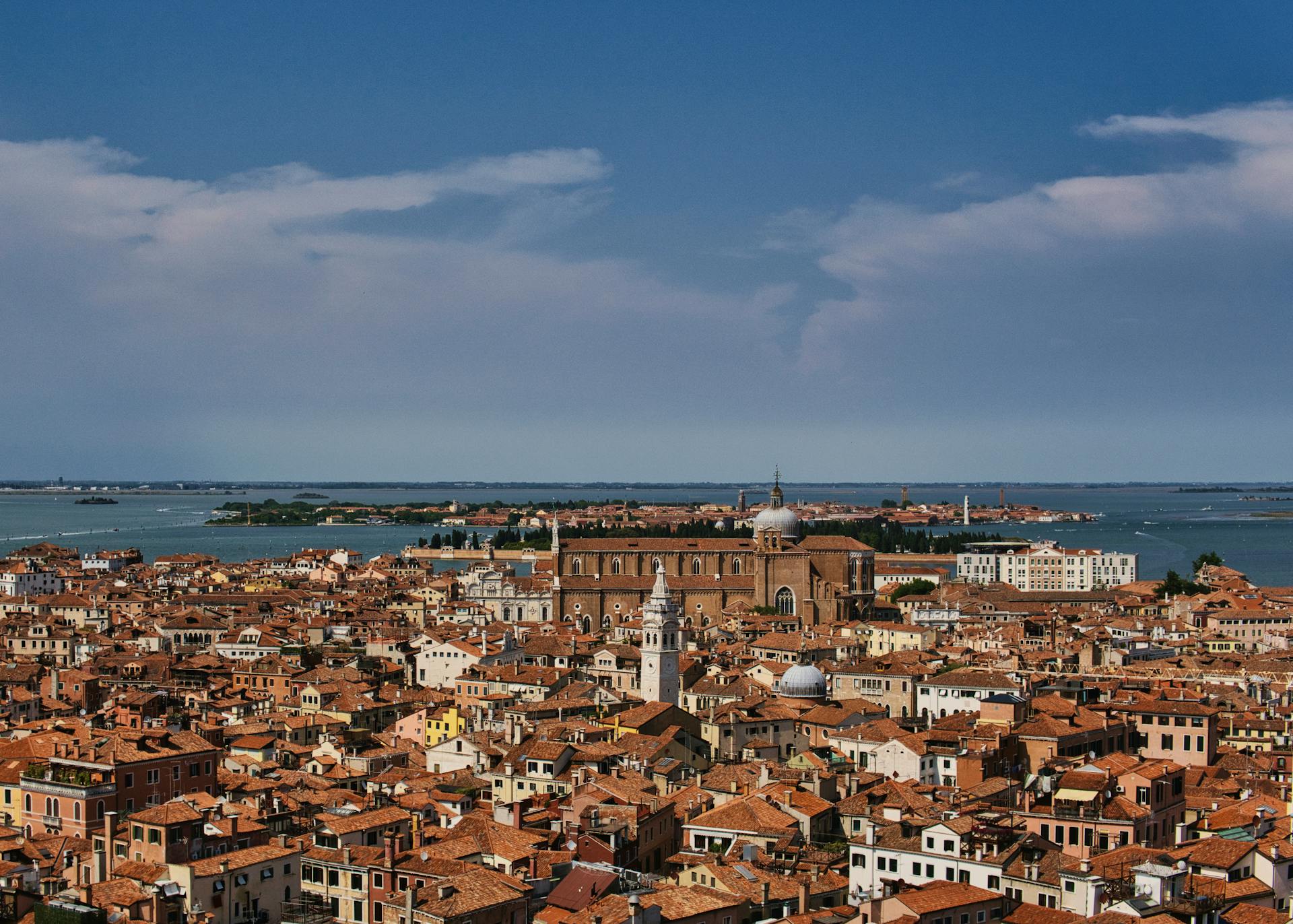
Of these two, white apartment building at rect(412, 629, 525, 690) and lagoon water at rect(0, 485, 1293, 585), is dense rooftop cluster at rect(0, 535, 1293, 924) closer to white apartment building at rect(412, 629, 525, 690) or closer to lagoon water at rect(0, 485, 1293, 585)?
white apartment building at rect(412, 629, 525, 690)

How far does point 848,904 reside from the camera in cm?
1413

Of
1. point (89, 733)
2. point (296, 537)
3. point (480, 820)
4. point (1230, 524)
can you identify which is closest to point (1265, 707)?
point (480, 820)

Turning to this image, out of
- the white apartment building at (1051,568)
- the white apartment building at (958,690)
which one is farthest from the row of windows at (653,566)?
the white apartment building at (958,690)

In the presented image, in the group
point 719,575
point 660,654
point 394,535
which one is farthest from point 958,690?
point 394,535

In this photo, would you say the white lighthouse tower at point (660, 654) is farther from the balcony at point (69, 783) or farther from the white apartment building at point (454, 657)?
the balcony at point (69, 783)

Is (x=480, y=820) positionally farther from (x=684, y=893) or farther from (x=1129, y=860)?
(x=1129, y=860)

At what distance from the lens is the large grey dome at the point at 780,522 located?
54031 mm

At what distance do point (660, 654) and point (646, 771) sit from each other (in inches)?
330

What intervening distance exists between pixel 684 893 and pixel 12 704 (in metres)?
16.6

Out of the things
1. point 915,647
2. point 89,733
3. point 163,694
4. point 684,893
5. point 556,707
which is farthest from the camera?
point 915,647

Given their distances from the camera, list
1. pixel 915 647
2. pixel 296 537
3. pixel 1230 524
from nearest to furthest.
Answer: pixel 915 647 < pixel 296 537 < pixel 1230 524

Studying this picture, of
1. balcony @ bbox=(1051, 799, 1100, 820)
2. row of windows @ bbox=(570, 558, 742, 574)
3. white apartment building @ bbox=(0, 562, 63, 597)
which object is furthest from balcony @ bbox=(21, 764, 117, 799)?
white apartment building @ bbox=(0, 562, 63, 597)

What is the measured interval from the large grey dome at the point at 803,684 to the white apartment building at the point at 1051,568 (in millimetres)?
46826

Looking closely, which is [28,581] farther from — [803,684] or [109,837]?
[109,837]
